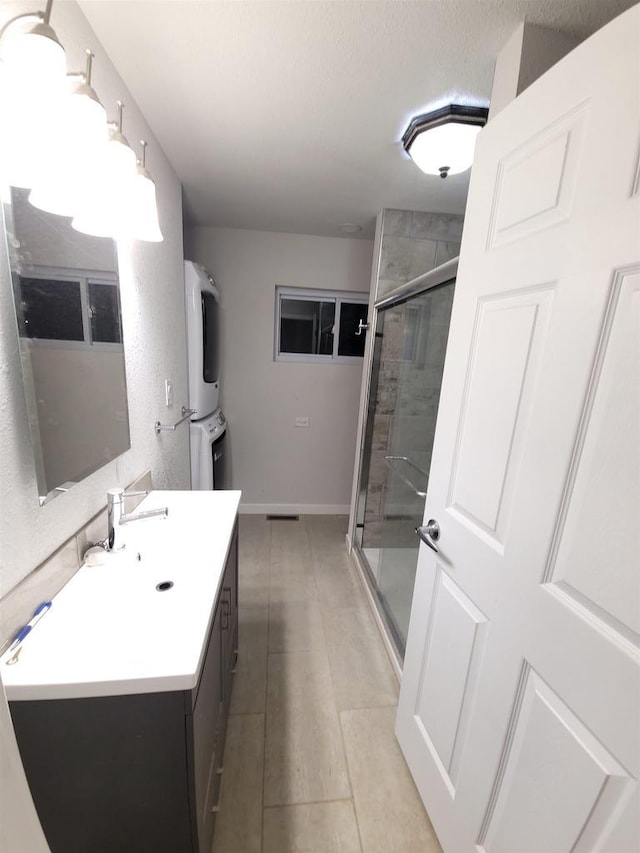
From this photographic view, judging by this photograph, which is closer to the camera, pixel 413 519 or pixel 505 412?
pixel 505 412

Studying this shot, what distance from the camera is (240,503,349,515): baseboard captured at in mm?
3254

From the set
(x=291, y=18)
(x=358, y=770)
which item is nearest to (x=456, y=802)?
(x=358, y=770)

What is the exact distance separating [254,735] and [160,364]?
67.1 inches

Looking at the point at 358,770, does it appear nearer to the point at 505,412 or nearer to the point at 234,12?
the point at 505,412

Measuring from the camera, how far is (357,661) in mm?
1782

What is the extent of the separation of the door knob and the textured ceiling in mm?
1475

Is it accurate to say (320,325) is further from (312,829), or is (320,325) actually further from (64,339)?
(312,829)

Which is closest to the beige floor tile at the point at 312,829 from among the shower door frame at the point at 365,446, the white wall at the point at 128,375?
the shower door frame at the point at 365,446

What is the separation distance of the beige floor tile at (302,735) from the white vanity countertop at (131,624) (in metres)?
0.92

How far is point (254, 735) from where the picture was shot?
141 cm

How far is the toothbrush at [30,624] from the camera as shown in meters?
0.76

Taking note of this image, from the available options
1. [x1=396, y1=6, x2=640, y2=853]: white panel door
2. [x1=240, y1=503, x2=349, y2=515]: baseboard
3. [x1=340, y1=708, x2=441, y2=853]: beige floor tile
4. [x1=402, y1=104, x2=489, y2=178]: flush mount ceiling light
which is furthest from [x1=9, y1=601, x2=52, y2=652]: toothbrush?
[x1=240, y1=503, x2=349, y2=515]: baseboard

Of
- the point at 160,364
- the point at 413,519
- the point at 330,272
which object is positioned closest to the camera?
the point at 160,364

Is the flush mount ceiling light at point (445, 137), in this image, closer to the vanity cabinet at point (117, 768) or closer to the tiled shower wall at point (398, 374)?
the tiled shower wall at point (398, 374)
